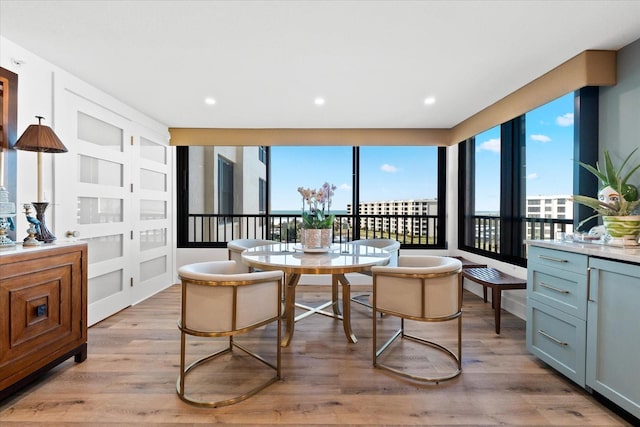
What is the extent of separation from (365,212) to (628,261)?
3.46 metres

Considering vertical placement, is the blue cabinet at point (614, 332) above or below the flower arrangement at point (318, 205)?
below

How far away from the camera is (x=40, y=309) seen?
1932mm

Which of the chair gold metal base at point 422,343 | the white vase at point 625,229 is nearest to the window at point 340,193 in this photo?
the chair gold metal base at point 422,343

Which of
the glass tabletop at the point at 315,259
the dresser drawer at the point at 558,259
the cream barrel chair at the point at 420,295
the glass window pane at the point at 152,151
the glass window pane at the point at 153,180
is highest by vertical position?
the glass window pane at the point at 152,151

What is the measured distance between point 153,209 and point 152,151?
0.77m

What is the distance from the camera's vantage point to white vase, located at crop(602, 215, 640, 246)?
6.52ft

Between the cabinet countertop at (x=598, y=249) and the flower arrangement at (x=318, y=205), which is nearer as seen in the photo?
the cabinet countertop at (x=598, y=249)

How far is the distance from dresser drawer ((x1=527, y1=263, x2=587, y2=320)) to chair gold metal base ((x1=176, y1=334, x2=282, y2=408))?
1.89 meters

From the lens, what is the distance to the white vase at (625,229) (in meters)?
1.99

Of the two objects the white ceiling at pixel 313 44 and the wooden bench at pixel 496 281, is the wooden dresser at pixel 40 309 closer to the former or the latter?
the white ceiling at pixel 313 44

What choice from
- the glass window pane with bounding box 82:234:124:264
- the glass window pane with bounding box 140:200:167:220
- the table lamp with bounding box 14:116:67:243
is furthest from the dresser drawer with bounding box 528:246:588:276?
the glass window pane with bounding box 140:200:167:220

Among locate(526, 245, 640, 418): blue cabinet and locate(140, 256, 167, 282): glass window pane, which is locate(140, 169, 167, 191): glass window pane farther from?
locate(526, 245, 640, 418): blue cabinet

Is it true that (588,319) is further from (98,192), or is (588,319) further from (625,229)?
(98,192)

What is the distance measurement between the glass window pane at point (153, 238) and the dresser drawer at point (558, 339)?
13.5ft
